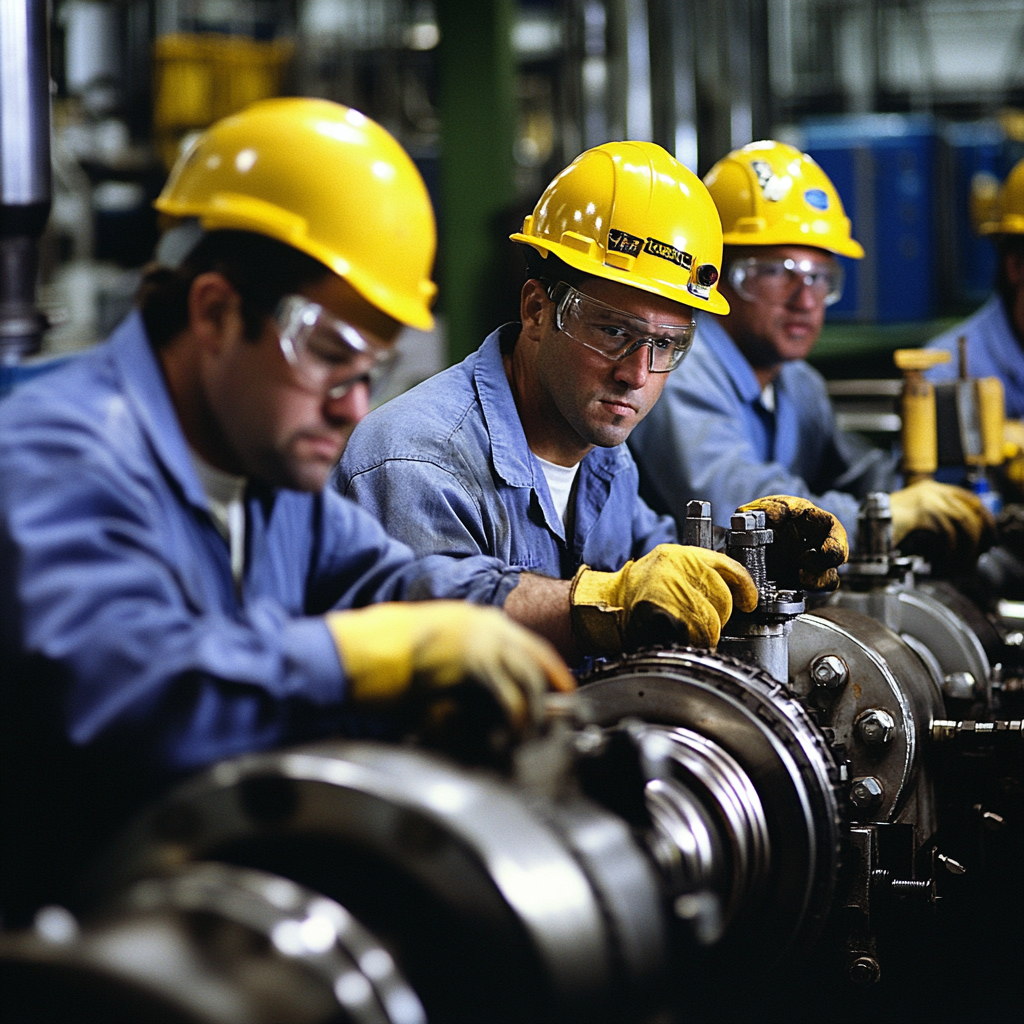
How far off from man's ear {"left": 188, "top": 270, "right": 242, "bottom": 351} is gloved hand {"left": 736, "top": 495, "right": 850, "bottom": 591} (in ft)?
3.39

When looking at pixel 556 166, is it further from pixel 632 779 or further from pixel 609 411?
pixel 632 779

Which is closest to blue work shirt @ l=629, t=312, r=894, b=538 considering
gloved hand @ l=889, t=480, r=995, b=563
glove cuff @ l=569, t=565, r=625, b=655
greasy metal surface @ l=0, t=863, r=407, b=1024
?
gloved hand @ l=889, t=480, r=995, b=563

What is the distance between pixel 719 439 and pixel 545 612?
0.99 metres

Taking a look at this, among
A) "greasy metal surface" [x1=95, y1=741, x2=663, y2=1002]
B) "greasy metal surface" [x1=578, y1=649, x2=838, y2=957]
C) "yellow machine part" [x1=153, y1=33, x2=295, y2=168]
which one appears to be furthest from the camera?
"yellow machine part" [x1=153, y1=33, x2=295, y2=168]

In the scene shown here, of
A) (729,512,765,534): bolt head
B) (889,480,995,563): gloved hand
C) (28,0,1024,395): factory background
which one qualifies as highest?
(28,0,1024,395): factory background

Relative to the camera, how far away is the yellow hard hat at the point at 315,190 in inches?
57.2

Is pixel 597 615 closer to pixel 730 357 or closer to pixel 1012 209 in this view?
pixel 730 357

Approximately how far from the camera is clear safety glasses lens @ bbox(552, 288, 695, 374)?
229cm

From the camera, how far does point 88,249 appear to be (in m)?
7.52

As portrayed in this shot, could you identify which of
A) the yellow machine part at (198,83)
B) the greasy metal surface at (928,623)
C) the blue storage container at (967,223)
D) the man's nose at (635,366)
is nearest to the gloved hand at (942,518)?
the greasy metal surface at (928,623)

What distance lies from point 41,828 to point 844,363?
4940 mm

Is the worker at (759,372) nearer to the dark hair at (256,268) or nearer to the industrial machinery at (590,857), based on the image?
the industrial machinery at (590,857)

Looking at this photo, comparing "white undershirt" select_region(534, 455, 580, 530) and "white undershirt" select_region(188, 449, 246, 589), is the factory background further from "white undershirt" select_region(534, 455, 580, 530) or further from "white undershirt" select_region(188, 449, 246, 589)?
"white undershirt" select_region(188, 449, 246, 589)

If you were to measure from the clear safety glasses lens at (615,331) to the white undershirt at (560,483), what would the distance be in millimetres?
242
